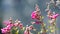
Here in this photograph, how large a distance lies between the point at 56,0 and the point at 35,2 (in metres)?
0.23

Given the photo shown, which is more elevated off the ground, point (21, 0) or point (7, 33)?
point (21, 0)

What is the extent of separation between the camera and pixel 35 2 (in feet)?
5.32

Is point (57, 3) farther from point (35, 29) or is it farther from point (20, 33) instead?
point (20, 33)

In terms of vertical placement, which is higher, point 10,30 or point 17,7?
point 17,7

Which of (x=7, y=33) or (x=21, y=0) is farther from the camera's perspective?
(x=21, y=0)

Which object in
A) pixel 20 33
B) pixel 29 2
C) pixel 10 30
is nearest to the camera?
pixel 10 30

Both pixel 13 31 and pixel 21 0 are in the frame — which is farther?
pixel 21 0

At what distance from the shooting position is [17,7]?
170cm

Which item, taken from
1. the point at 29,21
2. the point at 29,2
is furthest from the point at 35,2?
the point at 29,21

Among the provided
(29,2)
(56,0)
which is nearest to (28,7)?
(29,2)

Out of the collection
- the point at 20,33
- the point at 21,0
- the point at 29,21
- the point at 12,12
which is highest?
the point at 21,0

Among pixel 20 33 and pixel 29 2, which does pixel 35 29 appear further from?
pixel 29 2

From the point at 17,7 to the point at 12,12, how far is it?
0.26ft

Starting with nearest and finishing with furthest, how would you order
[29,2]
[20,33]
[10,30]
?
[10,30]
[20,33]
[29,2]
